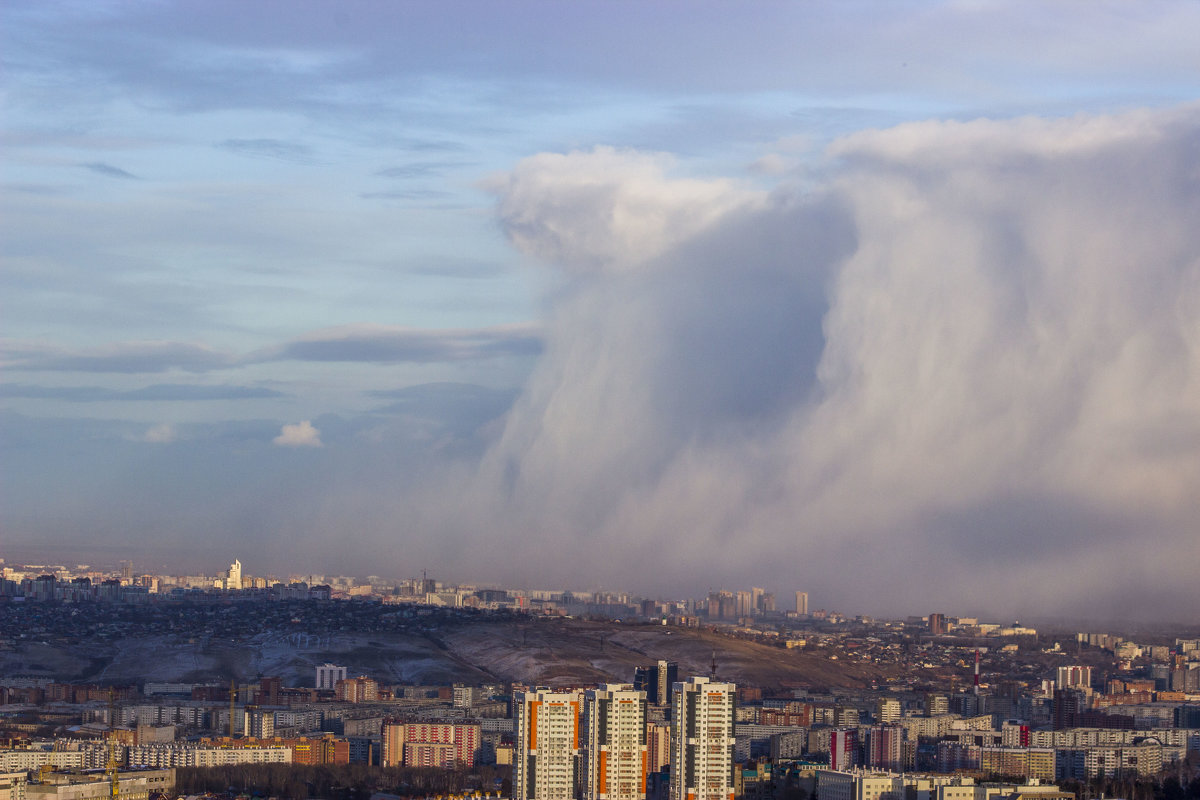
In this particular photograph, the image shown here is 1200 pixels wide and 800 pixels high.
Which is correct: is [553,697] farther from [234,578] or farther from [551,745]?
[234,578]

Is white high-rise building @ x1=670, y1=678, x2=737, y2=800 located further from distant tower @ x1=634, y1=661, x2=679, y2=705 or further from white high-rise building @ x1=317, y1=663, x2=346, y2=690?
white high-rise building @ x1=317, y1=663, x2=346, y2=690

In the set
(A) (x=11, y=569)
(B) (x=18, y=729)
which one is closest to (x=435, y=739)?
(B) (x=18, y=729)

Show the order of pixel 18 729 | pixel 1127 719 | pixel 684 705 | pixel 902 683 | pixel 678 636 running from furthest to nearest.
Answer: pixel 678 636
pixel 902 683
pixel 1127 719
pixel 18 729
pixel 684 705

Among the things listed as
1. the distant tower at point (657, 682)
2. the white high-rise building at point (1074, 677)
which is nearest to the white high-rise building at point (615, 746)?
the distant tower at point (657, 682)

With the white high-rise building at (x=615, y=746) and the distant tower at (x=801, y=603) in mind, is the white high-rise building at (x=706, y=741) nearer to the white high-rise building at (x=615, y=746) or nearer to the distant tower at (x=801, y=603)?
the white high-rise building at (x=615, y=746)

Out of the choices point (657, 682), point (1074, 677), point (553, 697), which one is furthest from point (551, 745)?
point (1074, 677)

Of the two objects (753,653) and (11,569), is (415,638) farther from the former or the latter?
(11,569)
